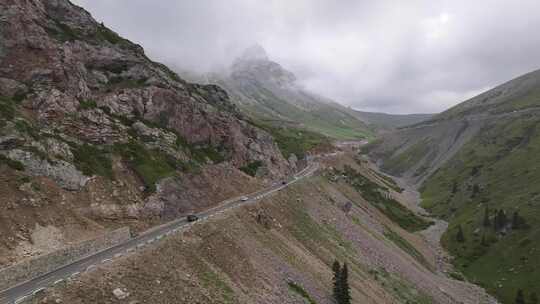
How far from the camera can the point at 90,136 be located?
5628 cm

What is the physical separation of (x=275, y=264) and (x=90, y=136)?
33.1 metres

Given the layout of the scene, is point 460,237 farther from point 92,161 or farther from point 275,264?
point 92,161

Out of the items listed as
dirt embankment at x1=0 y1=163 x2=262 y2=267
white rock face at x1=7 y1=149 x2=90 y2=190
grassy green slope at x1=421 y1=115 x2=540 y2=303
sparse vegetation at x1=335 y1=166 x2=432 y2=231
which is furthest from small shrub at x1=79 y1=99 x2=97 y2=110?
sparse vegetation at x1=335 y1=166 x2=432 y2=231

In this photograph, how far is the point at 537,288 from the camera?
323 ft

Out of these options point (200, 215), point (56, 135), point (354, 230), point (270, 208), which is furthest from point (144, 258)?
point (354, 230)

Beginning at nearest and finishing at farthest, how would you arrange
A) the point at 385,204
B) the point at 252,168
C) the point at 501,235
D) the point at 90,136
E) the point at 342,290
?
the point at 342,290
the point at 90,136
the point at 252,168
the point at 501,235
the point at 385,204

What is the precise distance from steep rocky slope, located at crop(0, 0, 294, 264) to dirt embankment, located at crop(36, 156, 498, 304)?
31.7 feet

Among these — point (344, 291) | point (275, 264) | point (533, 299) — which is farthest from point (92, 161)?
point (533, 299)

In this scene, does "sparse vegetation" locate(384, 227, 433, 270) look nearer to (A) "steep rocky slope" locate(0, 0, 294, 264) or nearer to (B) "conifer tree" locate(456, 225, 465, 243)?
(B) "conifer tree" locate(456, 225, 465, 243)

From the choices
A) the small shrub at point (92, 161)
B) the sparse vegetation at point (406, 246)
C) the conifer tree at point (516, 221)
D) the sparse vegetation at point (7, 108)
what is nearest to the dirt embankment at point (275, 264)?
the sparse vegetation at point (406, 246)

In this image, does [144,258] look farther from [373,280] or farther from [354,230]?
[354,230]

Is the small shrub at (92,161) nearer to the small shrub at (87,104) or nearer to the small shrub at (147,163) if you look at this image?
the small shrub at (147,163)

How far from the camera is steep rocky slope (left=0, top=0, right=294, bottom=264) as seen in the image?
40875mm

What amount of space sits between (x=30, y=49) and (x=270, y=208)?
154ft
